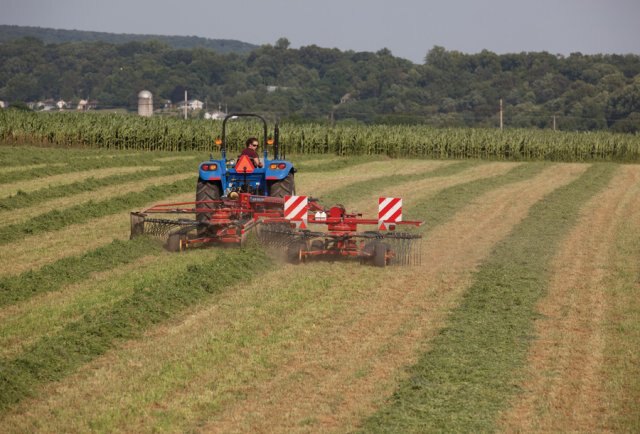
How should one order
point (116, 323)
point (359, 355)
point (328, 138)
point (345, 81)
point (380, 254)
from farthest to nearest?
point (345, 81) < point (328, 138) < point (380, 254) < point (116, 323) < point (359, 355)

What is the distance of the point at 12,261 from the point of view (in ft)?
47.0

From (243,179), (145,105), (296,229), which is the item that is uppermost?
(145,105)

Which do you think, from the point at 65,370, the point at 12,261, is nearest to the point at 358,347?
the point at 65,370

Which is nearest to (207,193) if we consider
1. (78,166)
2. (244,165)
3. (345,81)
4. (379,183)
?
(244,165)

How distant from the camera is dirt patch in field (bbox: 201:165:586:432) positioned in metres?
7.67

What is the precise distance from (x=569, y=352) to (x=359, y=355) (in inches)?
73.9

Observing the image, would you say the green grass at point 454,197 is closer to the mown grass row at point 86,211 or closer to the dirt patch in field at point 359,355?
the dirt patch in field at point 359,355

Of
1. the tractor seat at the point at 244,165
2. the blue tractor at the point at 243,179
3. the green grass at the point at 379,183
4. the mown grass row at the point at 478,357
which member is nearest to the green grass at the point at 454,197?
the green grass at the point at 379,183

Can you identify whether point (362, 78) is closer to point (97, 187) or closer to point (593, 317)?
point (97, 187)

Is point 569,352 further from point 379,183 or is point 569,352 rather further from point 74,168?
point 74,168

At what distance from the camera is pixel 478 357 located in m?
9.12

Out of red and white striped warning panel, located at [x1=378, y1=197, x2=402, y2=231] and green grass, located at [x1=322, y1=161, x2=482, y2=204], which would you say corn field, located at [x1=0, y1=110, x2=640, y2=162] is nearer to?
green grass, located at [x1=322, y1=161, x2=482, y2=204]

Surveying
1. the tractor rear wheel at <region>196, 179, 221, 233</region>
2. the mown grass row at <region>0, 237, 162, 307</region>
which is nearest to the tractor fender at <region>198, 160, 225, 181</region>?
the tractor rear wheel at <region>196, 179, 221, 233</region>

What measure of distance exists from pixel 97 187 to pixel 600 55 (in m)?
89.4
